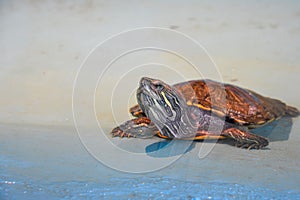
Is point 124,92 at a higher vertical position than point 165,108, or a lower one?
higher

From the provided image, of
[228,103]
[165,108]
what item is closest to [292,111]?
[228,103]

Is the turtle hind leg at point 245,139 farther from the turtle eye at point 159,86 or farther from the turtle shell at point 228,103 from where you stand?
the turtle eye at point 159,86

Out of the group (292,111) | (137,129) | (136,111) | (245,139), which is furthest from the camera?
(292,111)

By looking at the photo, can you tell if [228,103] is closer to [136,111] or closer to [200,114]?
[200,114]

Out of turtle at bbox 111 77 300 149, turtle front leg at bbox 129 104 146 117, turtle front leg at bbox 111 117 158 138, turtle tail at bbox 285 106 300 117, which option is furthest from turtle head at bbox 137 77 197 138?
turtle tail at bbox 285 106 300 117

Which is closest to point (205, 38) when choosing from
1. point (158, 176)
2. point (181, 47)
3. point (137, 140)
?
point (181, 47)

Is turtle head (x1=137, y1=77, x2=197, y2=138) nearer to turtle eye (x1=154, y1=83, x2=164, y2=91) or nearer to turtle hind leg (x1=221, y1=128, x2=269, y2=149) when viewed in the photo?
turtle eye (x1=154, y1=83, x2=164, y2=91)
